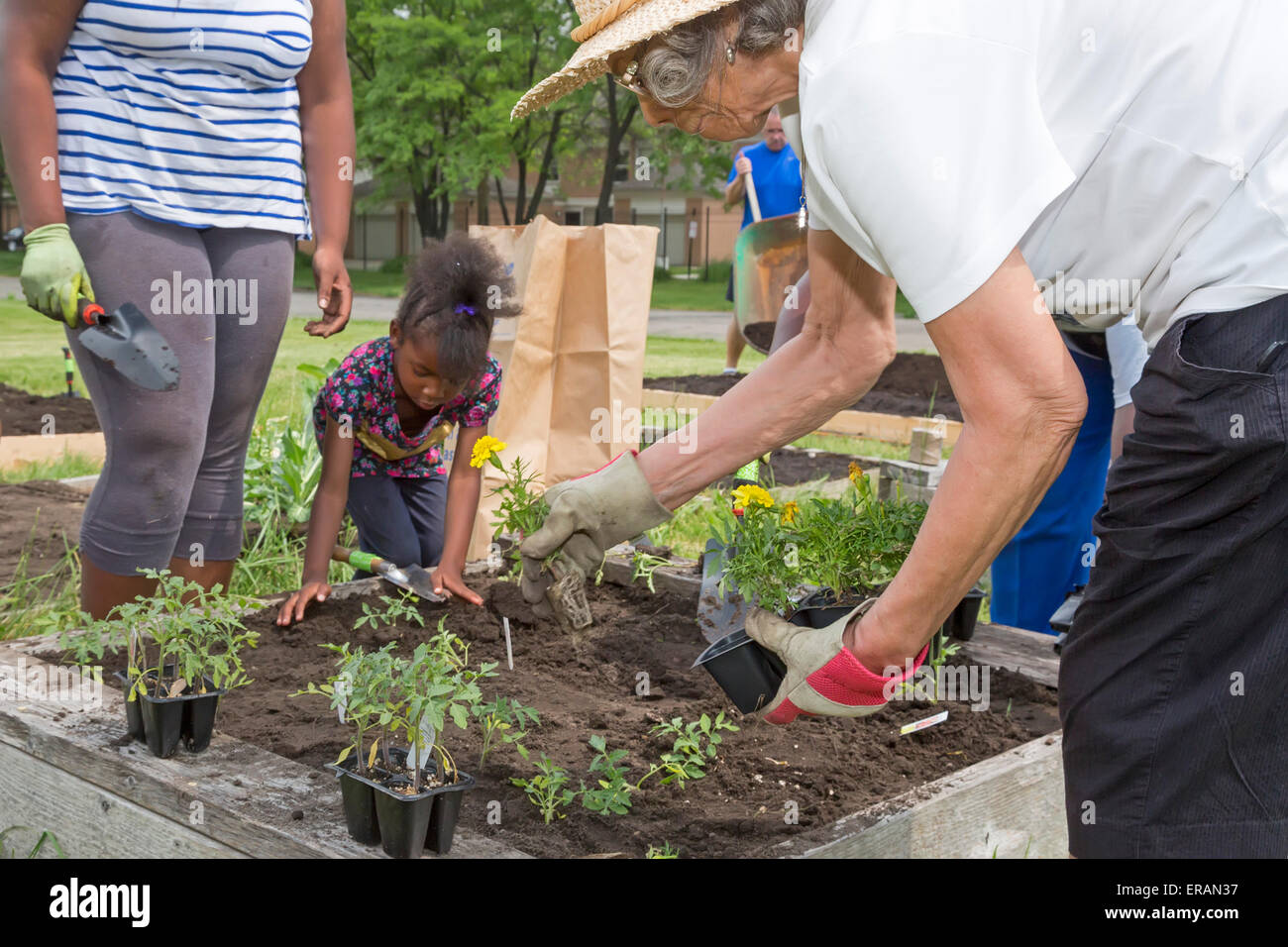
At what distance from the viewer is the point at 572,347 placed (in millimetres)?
4312

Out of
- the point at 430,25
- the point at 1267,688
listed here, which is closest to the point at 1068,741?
the point at 1267,688

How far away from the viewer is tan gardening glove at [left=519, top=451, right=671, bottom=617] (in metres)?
2.31

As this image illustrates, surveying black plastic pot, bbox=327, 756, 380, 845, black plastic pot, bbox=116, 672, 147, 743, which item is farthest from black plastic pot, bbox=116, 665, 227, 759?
black plastic pot, bbox=327, 756, 380, 845

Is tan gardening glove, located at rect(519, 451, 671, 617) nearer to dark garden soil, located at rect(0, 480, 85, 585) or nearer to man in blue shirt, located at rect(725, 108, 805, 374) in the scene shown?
dark garden soil, located at rect(0, 480, 85, 585)

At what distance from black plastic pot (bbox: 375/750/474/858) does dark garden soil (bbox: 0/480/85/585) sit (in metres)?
2.64

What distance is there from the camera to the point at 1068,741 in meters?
1.68

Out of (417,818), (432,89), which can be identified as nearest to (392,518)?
(417,818)

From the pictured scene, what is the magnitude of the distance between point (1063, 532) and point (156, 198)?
242cm

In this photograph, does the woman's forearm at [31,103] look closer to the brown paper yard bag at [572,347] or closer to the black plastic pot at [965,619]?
the brown paper yard bag at [572,347]

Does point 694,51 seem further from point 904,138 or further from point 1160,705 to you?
point 1160,705

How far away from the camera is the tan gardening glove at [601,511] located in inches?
91.0

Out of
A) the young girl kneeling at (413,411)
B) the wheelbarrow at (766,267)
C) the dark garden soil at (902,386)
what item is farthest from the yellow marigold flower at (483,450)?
the dark garden soil at (902,386)

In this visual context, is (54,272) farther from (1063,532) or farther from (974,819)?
(1063,532)

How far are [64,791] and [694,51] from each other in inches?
66.5
